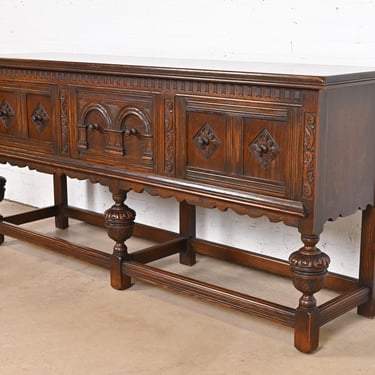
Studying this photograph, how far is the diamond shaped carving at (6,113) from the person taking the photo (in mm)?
3433

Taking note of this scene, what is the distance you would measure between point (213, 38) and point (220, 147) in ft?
3.41

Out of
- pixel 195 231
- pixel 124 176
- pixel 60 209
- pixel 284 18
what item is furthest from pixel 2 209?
pixel 284 18

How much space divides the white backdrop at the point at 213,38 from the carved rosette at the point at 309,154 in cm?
78

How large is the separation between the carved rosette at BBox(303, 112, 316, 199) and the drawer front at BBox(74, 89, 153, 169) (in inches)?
28.0

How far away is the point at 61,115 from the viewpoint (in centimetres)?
317

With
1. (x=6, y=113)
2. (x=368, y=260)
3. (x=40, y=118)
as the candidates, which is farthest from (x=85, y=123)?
(x=368, y=260)

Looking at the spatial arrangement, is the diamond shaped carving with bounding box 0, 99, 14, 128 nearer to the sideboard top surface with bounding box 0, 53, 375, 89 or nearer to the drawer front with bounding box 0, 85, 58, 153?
the drawer front with bounding box 0, 85, 58, 153

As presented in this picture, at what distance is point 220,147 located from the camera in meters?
2.61

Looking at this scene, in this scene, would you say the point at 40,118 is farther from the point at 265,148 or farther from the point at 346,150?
the point at 346,150

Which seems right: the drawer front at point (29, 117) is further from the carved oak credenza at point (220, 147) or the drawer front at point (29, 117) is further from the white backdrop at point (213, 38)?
the white backdrop at point (213, 38)

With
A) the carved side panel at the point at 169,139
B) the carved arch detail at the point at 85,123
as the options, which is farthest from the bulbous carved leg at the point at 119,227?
the carved side panel at the point at 169,139

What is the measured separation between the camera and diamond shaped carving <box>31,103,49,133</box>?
10.7 feet

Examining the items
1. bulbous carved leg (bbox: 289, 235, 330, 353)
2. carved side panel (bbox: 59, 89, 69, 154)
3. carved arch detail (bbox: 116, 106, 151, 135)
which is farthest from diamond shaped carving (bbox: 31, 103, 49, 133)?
bulbous carved leg (bbox: 289, 235, 330, 353)

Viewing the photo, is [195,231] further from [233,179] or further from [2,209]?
[2,209]
